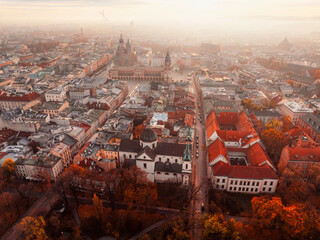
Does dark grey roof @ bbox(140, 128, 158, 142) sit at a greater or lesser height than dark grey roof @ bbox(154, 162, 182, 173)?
greater

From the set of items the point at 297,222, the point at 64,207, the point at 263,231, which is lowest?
the point at 64,207

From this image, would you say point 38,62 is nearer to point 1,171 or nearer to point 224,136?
point 1,171

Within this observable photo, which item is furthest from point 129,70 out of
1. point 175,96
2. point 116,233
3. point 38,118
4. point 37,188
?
point 116,233

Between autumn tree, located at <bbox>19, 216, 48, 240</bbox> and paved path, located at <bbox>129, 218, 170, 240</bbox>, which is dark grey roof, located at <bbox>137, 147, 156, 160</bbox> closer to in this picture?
paved path, located at <bbox>129, 218, 170, 240</bbox>

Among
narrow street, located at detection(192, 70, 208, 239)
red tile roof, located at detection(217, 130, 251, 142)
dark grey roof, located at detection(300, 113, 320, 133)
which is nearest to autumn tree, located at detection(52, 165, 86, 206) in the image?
narrow street, located at detection(192, 70, 208, 239)

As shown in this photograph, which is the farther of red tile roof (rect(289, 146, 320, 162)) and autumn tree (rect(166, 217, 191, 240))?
red tile roof (rect(289, 146, 320, 162))

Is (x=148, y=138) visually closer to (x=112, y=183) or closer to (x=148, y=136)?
(x=148, y=136)
